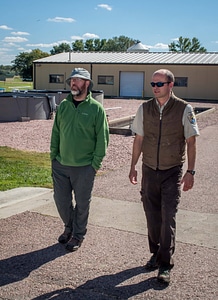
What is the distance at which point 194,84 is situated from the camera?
39.2 meters

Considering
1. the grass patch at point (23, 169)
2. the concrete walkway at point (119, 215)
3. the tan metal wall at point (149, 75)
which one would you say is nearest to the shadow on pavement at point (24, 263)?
the concrete walkway at point (119, 215)

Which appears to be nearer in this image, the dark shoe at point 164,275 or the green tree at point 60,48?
the dark shoe at point 164,275

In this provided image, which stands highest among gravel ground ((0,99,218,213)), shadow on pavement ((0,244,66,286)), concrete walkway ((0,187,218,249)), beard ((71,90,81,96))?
beard ((71,90,81,96))

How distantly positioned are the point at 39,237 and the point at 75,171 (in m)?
1.01

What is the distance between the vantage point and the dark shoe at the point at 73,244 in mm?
4793

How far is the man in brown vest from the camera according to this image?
4117mm

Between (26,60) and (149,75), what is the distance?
157 ft

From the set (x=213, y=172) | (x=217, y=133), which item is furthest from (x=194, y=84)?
(x=213, y=172)

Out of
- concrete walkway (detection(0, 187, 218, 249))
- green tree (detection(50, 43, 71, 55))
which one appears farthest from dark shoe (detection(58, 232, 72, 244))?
green tree (detection(50, 43, 71, 55))

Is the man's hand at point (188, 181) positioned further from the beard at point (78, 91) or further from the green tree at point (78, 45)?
the green tree at point (78, 45)

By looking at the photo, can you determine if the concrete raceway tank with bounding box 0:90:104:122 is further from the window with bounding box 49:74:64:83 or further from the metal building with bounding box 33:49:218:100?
the window with bounding box 49:74:64:83

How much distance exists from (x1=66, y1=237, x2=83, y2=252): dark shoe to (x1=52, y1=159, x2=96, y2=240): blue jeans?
4 cm

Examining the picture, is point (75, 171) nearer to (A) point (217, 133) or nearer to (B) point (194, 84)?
(A) point (217, 133)

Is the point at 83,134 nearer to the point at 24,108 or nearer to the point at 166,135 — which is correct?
the point at 166,135
